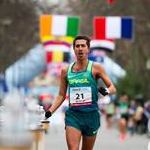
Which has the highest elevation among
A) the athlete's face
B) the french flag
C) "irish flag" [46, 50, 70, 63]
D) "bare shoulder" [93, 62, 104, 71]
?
the french flag

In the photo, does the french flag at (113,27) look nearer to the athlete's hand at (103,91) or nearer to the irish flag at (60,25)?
the irish flag at (60,25)

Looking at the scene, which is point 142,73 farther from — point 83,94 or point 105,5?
point 83,94

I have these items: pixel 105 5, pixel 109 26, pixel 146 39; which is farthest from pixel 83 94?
pixel 146 39

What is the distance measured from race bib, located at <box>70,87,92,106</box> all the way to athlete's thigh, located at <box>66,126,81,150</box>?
1.12 feet

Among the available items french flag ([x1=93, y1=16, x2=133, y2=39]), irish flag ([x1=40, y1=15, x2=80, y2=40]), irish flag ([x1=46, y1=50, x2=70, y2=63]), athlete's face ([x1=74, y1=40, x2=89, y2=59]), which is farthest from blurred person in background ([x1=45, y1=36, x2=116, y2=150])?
irish flag ([x1=46, y1=50, x2=70, y2=63])

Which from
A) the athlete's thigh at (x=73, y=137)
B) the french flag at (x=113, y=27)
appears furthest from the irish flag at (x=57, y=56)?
the athlete's thigh at (x=73, y=137)

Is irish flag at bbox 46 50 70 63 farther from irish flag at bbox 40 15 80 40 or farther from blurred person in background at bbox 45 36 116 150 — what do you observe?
blurred person in background at bbox 45 36 116 150

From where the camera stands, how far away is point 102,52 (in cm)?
3450

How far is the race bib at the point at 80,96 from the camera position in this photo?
407 inches

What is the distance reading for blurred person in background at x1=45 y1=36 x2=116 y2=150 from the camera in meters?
10.3

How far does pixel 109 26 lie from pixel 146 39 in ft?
49.6

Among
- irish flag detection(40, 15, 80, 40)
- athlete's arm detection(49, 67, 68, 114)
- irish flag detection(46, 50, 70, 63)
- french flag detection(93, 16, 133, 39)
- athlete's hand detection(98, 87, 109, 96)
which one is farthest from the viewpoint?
irish flag detection(46, 50, 70, 63)

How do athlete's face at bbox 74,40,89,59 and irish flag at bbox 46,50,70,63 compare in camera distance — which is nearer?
athlete's face at bbox 74,40,89,59

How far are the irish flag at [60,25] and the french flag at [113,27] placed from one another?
2.93 feet
